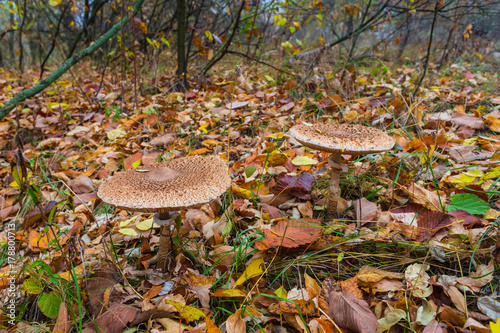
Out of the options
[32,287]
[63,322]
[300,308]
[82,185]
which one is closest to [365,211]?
[300,308]

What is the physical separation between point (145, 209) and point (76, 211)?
5.56ft

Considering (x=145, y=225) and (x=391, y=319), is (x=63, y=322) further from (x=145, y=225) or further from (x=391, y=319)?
(x=391, y=319)

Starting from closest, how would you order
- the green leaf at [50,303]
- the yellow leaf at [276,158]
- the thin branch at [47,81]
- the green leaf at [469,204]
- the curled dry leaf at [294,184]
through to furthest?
the green leaf at [50,303]
the green leaf at [469,204]
the curled dry leaf at [294,184]
the yellow leaf at [276,158]
the thin branch at [47,81]

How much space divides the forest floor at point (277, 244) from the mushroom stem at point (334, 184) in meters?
0.12

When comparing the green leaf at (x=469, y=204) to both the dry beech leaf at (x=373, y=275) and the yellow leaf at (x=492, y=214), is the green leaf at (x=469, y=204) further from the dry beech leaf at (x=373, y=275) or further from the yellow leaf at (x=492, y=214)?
the dry beech leaf at (x=373, y=275)

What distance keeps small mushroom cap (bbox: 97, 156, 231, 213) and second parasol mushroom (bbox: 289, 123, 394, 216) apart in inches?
25.0

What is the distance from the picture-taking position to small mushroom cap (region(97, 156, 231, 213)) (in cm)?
157

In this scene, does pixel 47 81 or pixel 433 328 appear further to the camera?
pixel 47 81

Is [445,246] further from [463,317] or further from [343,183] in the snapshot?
[343,183]

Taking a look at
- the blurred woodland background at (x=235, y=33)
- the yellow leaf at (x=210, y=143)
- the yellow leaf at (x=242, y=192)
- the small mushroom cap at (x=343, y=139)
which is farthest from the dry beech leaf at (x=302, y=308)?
the blurred woodland background at (x=235, y=33)

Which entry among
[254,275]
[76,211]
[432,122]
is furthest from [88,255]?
[432,122]

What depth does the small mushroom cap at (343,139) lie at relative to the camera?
72.9 inches

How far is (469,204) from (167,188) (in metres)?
2.00

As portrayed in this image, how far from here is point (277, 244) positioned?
1861 millimetres
